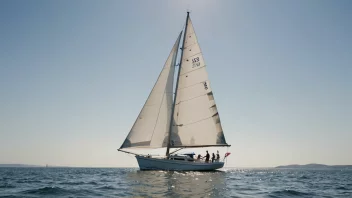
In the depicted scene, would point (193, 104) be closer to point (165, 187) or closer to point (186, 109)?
point (186, 109)

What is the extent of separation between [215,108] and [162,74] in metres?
9.27

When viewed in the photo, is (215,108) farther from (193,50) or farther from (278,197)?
(278,197)

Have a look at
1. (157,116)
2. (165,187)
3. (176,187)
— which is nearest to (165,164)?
(157,116)

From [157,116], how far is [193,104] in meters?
5.74

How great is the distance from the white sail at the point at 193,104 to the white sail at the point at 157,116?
149cm

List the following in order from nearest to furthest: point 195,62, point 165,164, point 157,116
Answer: point 165,164, point 157,116, point 195,62

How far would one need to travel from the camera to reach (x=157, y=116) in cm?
4081

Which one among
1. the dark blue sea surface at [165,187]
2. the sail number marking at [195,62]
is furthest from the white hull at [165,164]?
the sail number marking at [195,62]

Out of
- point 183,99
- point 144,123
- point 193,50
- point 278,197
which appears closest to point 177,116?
point 183,99

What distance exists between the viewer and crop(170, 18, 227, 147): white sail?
140 ft

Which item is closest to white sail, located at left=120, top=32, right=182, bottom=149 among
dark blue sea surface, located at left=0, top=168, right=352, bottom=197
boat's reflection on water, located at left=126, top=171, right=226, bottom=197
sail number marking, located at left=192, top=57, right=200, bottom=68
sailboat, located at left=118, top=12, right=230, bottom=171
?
sailboat, located at left=118, top=12, right=230, bottom=171

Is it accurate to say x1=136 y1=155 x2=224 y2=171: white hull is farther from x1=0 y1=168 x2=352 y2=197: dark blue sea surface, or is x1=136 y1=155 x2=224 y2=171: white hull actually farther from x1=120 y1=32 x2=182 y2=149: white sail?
x1=0 y1=168 x2=352 y2=197: dark blue sea surface

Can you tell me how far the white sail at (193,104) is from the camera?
1682 inches

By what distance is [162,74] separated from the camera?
41.7 metres
